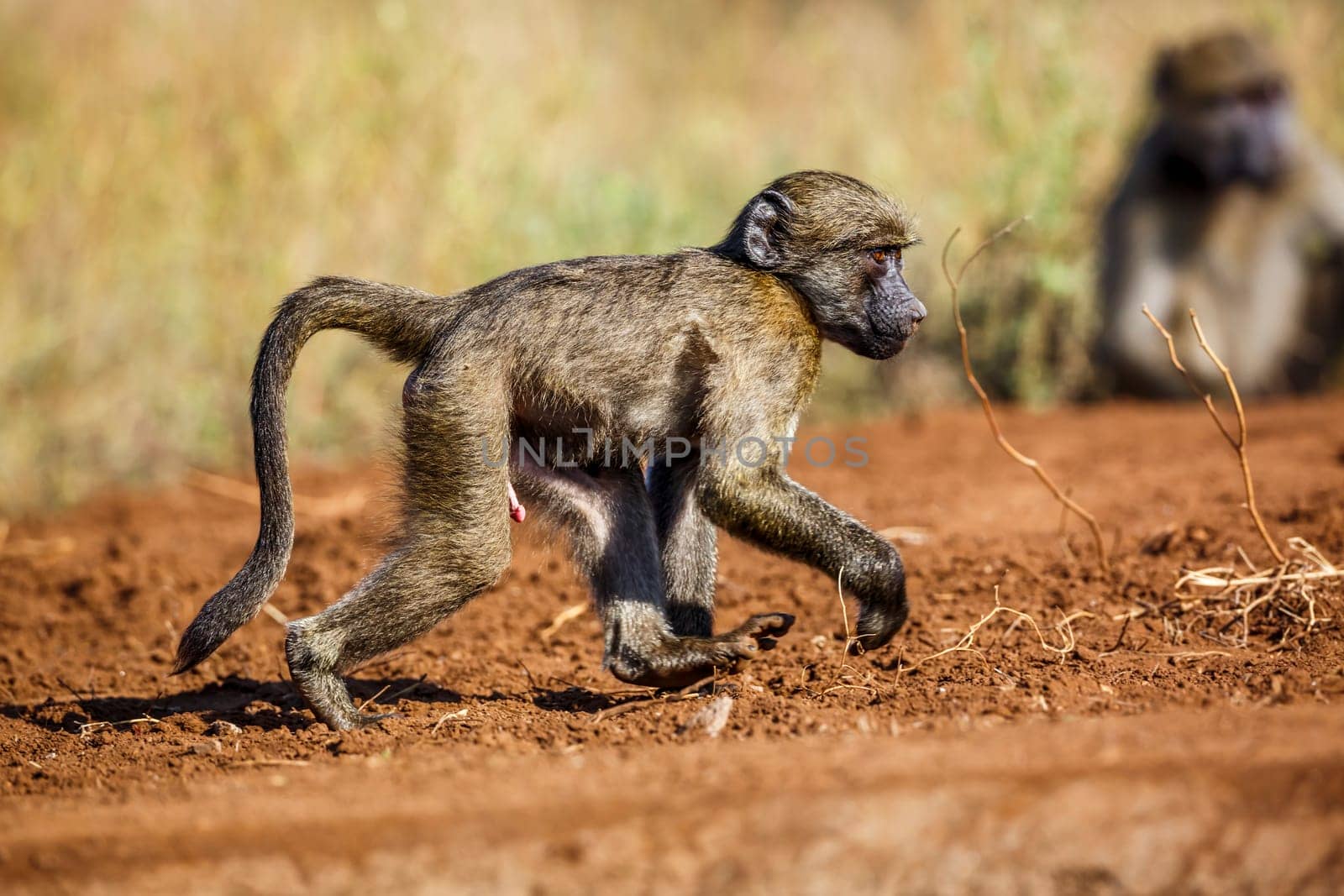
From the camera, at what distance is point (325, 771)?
356 centimetres

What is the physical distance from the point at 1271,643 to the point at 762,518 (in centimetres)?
164

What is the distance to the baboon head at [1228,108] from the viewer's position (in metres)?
9.06

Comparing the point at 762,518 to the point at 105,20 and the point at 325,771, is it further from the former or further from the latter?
the point at 105,20

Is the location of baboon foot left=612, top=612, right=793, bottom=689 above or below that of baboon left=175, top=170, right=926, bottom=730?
below

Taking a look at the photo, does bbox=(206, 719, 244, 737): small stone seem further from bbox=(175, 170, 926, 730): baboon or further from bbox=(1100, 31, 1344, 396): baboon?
bbox=(1100, 31, 1344, 396): baboon

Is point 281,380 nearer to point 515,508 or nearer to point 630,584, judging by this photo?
point 515,508

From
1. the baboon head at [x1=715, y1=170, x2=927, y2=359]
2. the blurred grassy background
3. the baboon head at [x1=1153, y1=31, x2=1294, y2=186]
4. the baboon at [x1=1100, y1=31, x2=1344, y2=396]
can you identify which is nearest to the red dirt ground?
the baboon head at [x1=715, y1=170, x2=927, y2=359]

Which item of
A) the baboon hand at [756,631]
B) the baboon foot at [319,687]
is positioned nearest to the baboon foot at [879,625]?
the baboon hand at [756,631]

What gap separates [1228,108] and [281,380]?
7.08 meters

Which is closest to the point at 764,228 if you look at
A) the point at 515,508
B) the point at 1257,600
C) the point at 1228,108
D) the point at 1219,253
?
the point at 515,508

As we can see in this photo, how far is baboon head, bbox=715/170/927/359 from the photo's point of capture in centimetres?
457

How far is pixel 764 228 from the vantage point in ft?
15.1

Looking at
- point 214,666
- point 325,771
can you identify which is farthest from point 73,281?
point 325,771

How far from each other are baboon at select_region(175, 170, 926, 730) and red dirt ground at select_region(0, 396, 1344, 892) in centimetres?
27
